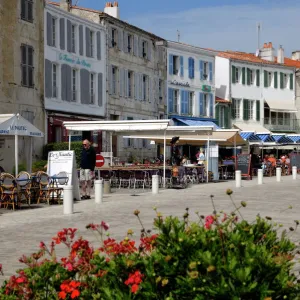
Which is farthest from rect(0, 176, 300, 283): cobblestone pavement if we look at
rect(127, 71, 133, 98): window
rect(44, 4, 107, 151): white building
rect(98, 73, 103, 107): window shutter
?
rect(127, 71, 133, 98): window

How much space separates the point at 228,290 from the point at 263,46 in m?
72.8

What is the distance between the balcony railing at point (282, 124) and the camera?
6950 cm

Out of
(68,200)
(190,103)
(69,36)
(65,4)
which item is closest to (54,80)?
(69,36)

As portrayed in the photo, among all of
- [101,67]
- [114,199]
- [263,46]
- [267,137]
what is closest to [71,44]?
[101,67]

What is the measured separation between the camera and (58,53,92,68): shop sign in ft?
133

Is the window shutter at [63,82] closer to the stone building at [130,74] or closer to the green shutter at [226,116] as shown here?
the stone building at [130,74]

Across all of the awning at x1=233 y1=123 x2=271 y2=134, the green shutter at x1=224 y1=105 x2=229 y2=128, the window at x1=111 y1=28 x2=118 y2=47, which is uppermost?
the window at x1=111 y1=28 x2=118 y2=47

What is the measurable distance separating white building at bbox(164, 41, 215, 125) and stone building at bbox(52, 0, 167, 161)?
1.33m

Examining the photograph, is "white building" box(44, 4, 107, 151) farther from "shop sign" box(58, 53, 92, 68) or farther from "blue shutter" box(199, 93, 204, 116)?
"blue shutter" box(199, 93, 204, 116)

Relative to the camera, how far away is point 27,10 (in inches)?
1447

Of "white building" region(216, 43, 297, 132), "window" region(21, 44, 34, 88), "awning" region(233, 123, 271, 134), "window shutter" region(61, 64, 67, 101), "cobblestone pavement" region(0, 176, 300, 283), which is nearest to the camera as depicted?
"cobblestone pavement" region(0, 176, 300, 283)

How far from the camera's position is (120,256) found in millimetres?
5004

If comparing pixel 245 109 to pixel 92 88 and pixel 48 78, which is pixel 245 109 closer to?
pixel 92 88

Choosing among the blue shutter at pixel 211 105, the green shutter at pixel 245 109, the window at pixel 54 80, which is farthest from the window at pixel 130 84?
the green shutter at pixel 245 109
